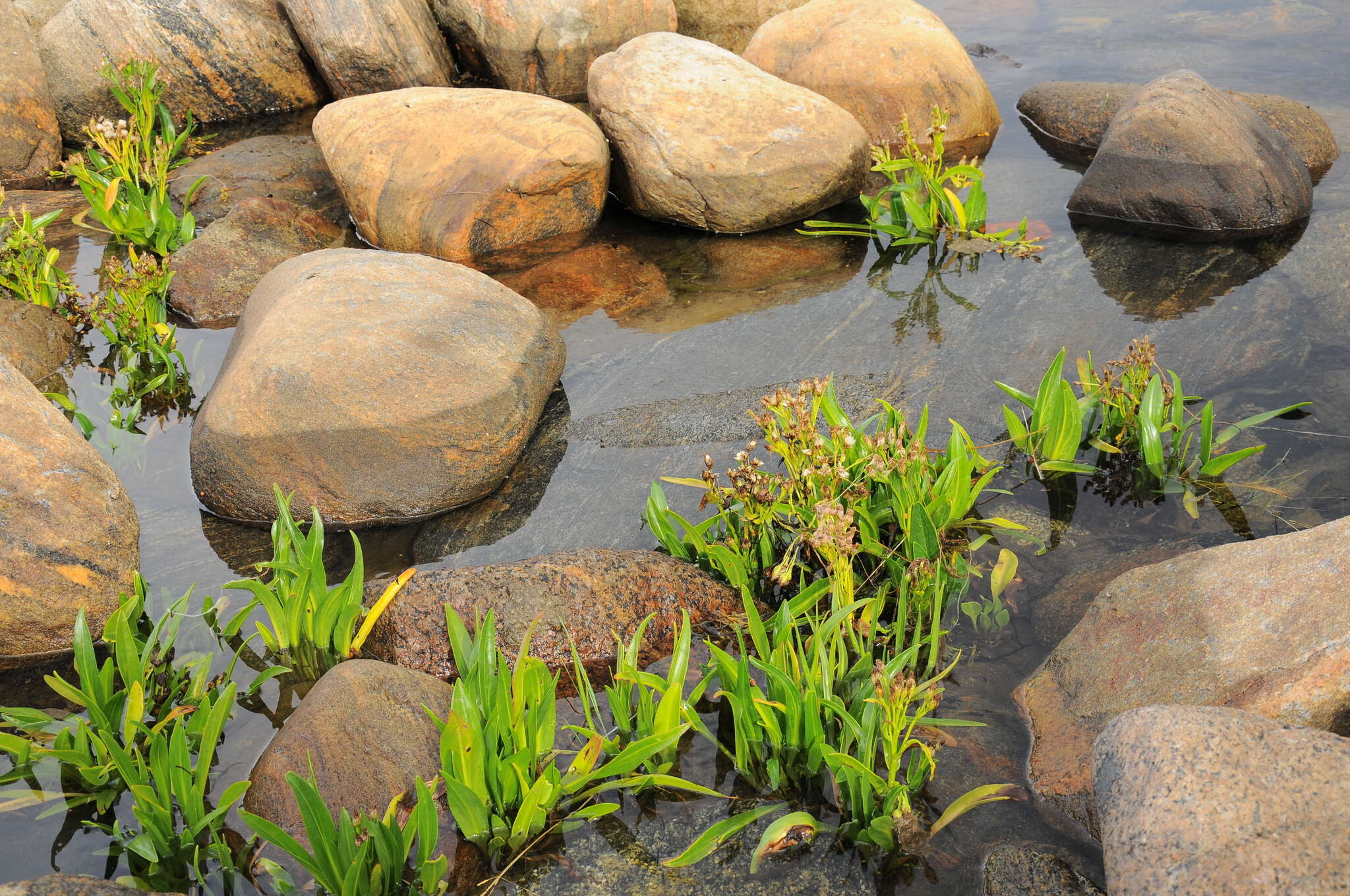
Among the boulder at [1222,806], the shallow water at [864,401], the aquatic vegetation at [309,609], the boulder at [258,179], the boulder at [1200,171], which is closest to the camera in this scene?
the boulder at [1222,806]

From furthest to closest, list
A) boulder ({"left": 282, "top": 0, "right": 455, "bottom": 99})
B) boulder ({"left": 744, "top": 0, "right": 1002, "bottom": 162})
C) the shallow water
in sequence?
boulder ({"left": 282, "top": 0, "right": 455, "bottom": 99}) → boulder ({"left": 744, "top": 0, "right": 1002, "bottom": 162}) → the shallow water

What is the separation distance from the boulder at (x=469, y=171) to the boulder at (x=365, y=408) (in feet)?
5.79

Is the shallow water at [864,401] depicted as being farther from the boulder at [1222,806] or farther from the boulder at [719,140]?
the boulder at [1222,806]

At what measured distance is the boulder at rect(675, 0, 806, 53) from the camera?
1012 cm

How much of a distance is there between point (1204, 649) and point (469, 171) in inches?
205

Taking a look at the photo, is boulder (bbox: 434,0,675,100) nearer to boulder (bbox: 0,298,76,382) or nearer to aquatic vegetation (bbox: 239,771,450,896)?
boulder (bbox: 0,298,76,382)

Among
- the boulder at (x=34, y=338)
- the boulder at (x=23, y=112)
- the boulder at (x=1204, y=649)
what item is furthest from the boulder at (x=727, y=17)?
the boulder at (x=1204, y=649)

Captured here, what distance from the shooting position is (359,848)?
8.97 feet

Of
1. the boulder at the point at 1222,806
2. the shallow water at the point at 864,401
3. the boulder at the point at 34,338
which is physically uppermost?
the boulder at the point at 1222,806

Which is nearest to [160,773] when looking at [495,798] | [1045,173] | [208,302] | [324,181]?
[495,798]

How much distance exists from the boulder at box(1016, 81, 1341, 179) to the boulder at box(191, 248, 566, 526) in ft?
16.5

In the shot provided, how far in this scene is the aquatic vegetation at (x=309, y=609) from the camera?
3.77 meters

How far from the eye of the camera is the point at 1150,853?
240 centimetres

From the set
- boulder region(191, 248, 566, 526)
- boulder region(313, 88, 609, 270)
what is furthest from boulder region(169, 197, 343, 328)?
boulder region(191, 248, 566, 526)
